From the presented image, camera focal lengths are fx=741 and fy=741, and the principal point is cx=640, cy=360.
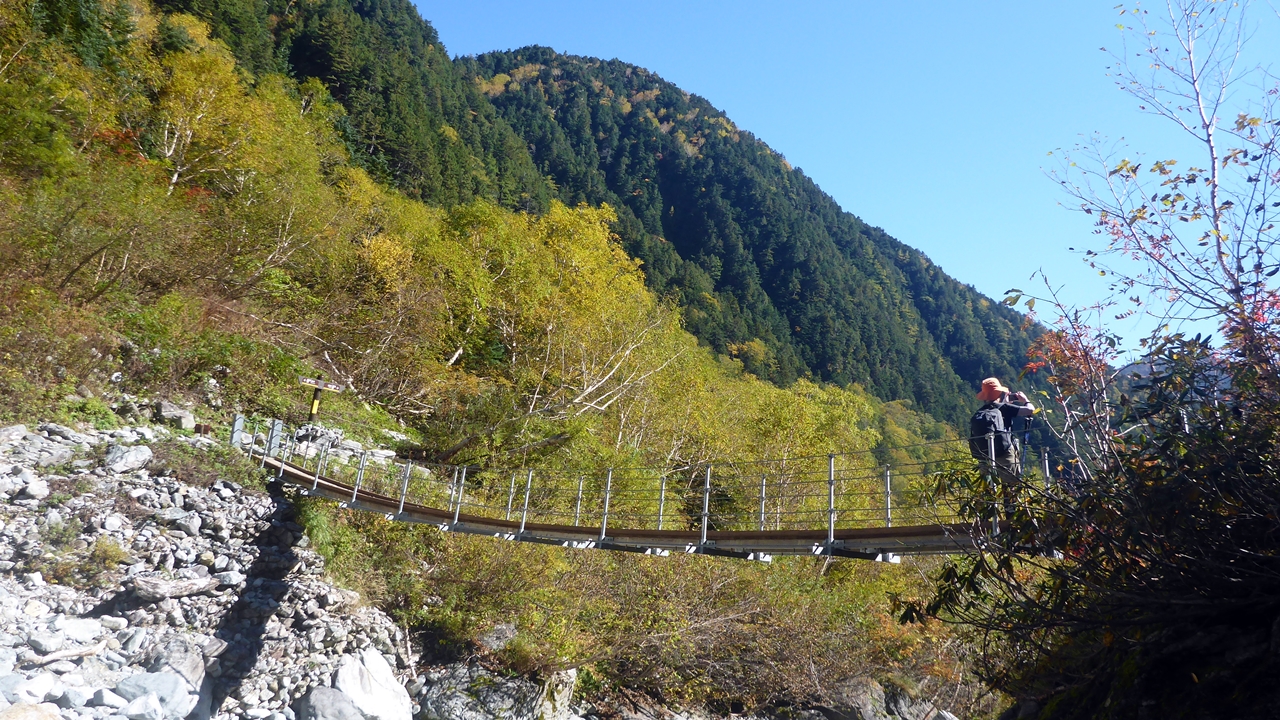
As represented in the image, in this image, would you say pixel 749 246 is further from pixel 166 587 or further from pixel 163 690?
pixel 163 690

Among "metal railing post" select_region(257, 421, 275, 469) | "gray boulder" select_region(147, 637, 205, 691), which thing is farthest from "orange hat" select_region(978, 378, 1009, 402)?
"metal railing post" select_region(257, 421, 275, 469)

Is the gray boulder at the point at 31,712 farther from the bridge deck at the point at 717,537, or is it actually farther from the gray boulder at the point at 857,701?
the gray boulder at the point at 857,701

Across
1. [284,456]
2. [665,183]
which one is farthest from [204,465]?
[665,183]

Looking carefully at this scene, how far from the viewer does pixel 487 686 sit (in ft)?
24.8

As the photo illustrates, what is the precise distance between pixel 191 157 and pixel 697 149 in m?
58.6

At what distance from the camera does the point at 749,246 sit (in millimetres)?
A: 54156

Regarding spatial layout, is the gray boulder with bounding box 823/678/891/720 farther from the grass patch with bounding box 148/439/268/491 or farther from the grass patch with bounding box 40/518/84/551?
the grass patch with bounding box 40/518/84/551

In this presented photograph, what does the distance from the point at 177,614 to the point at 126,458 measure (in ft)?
5.78

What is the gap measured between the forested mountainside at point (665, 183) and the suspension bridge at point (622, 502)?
34.6 feet

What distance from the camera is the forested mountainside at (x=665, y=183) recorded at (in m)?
28.4

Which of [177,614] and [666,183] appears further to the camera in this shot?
[666,183]

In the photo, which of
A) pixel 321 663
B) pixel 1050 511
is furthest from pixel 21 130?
pixel 1050 511

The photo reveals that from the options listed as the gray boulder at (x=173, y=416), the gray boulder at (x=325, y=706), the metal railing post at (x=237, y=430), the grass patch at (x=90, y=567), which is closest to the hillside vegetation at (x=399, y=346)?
the gray boulder at (x=173, y=416)

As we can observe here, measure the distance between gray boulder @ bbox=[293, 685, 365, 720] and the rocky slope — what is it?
0.04 ft
